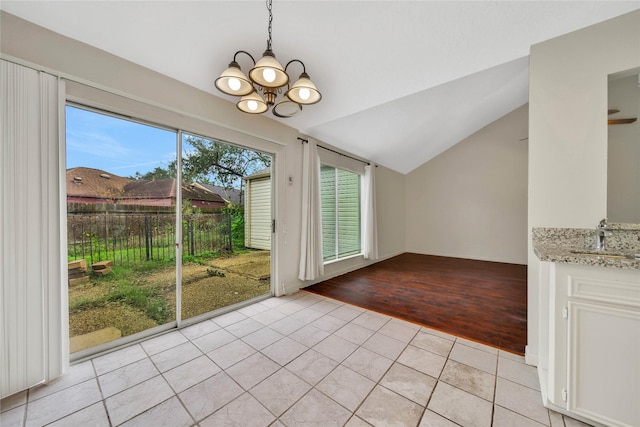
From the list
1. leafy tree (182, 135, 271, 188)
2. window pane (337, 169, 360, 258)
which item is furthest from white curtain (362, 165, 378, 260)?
leafy tree (182, 135, 271, 188)

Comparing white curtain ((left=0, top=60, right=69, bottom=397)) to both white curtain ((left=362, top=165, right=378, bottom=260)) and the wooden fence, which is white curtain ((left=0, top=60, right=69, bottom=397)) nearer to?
the wooden fence

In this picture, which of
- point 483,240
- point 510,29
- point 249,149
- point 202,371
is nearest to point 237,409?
point 202,371

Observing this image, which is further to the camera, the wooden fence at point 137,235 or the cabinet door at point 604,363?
the wooden fence at point 137,235

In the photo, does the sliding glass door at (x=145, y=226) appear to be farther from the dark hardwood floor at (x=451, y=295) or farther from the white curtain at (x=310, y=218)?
the dark hardwood floor at (x=451, y=295)

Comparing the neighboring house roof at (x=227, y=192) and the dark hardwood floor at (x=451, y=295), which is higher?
the neighboring house roof at (x=227, y=192)

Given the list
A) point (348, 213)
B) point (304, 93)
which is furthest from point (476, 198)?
point (304, 93)

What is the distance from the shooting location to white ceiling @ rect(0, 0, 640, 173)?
58.2 inches

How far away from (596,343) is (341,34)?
7.99 feet

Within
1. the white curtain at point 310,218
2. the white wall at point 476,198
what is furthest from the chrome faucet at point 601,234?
the white wall at point 476,198

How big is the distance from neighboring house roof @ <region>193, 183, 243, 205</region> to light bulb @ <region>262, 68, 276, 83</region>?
5.02 feet

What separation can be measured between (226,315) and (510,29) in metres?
3.68

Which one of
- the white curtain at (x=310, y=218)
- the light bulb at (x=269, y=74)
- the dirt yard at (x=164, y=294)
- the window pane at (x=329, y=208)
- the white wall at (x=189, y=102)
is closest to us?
the light bulb at (x=269, y=74)

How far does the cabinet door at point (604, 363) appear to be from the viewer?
3.64 feet

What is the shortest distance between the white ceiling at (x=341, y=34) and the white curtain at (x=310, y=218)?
1017 mm
